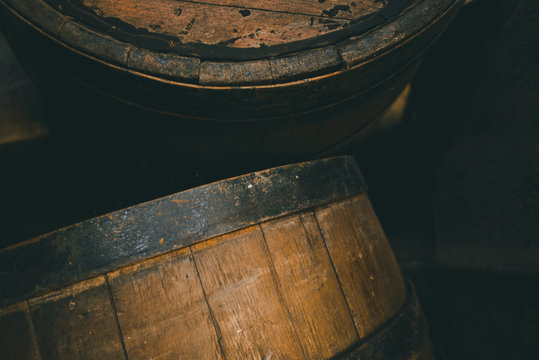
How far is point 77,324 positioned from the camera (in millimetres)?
723

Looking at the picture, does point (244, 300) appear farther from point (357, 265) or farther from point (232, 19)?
point (232, 19)

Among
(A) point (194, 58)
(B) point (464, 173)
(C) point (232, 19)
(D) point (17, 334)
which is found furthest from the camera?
(B) point (464, 173)

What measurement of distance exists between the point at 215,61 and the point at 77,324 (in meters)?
0.77

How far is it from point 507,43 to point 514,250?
907 millimetres

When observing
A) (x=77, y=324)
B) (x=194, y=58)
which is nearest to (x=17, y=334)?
(x=77, y=324)

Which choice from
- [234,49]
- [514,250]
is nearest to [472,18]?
[514,250]

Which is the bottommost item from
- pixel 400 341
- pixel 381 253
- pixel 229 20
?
pixel 400 341

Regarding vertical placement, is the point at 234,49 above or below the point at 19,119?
below

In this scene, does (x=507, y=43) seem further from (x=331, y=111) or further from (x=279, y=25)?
(x=279, y=25)

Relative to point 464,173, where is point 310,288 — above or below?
below

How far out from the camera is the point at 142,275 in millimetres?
748

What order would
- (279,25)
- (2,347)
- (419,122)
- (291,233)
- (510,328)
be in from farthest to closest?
(419,122) < (510,328) < (279,25) < (291,233) < (2,347)

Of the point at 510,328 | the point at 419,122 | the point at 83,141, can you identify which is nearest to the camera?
the point at 83,141

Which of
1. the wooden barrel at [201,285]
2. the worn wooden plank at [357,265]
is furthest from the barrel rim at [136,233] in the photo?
the worn wooden plank at [357,265]
